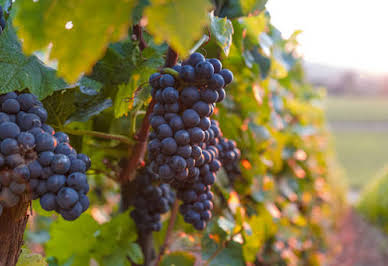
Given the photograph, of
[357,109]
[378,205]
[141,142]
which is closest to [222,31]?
[141,142]

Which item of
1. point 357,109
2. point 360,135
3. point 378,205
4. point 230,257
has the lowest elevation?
point 357,109

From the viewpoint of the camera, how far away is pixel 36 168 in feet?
2.38

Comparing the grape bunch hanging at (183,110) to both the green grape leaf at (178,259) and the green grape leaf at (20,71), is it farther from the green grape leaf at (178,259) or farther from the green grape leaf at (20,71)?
the green grape leaf at (178,259)

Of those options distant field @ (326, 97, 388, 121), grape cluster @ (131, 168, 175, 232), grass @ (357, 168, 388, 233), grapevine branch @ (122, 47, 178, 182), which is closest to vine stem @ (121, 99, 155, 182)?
grapevine branch @ (122, 47, 178, 182)

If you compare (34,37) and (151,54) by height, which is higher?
(34,37)

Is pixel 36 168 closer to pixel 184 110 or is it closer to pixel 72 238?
pixel 184 110

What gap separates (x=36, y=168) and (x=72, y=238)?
91cm

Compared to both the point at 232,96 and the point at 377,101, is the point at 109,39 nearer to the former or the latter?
the point at 232,96

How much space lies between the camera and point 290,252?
3.22 meters

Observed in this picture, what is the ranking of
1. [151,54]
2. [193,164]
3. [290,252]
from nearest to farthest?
[193,164] → [151,54] → [290,252]

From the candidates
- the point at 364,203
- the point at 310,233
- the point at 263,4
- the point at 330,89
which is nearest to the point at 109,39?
the point at 263,4

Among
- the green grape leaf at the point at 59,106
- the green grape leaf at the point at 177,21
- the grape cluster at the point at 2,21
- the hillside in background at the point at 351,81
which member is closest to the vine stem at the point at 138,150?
the green grape leaf at the point at 59,106

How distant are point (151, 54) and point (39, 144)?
528 mm

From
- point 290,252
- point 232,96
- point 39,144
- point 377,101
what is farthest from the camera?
point 377,101
